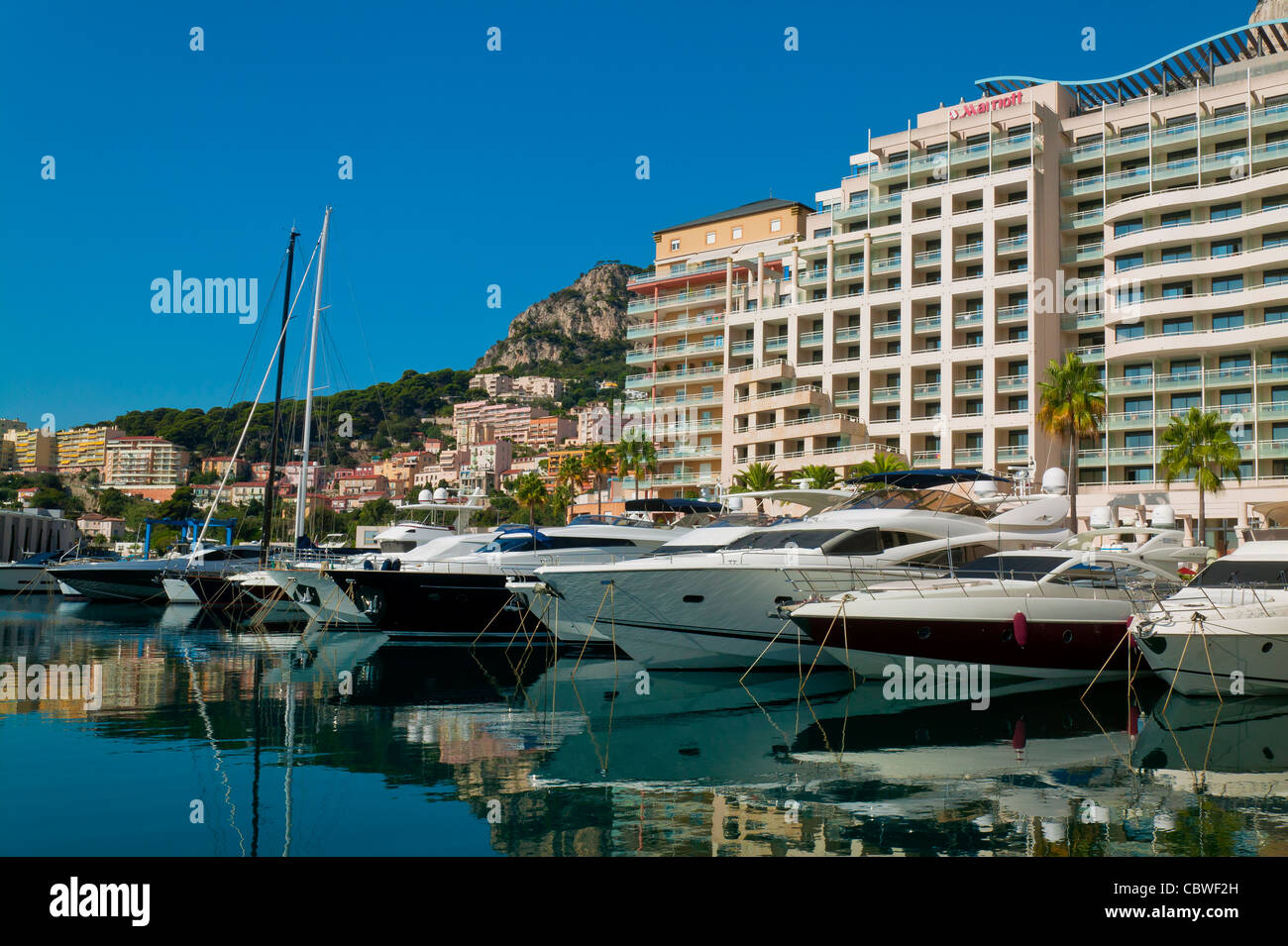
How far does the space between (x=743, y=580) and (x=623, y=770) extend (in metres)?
8.12

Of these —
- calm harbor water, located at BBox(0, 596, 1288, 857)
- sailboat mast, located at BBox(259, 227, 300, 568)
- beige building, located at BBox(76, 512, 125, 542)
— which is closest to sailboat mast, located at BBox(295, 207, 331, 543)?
sailboat mast, located at BBox(259, 227, 300, 568)

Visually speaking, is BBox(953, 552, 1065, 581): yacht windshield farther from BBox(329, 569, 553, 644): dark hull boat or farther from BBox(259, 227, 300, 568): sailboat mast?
BBox(259, 227, 300, 568): sailboat mast

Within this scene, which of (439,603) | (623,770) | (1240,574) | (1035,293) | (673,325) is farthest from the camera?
(673,325)

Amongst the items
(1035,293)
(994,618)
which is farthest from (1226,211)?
(994,618)

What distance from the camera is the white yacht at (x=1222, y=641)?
17.5 metres

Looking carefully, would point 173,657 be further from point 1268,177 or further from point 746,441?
point 1268,177

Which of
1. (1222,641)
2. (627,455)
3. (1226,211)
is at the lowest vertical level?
(1222,641)

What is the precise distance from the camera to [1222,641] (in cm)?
1764

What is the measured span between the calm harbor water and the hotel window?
46.7m

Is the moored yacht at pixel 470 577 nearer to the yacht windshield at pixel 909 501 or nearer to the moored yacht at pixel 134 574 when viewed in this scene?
the yacht windshield at pixel 909 501

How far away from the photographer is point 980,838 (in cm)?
995

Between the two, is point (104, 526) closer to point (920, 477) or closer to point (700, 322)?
point (700, 322)

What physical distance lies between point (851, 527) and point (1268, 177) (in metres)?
45.5
